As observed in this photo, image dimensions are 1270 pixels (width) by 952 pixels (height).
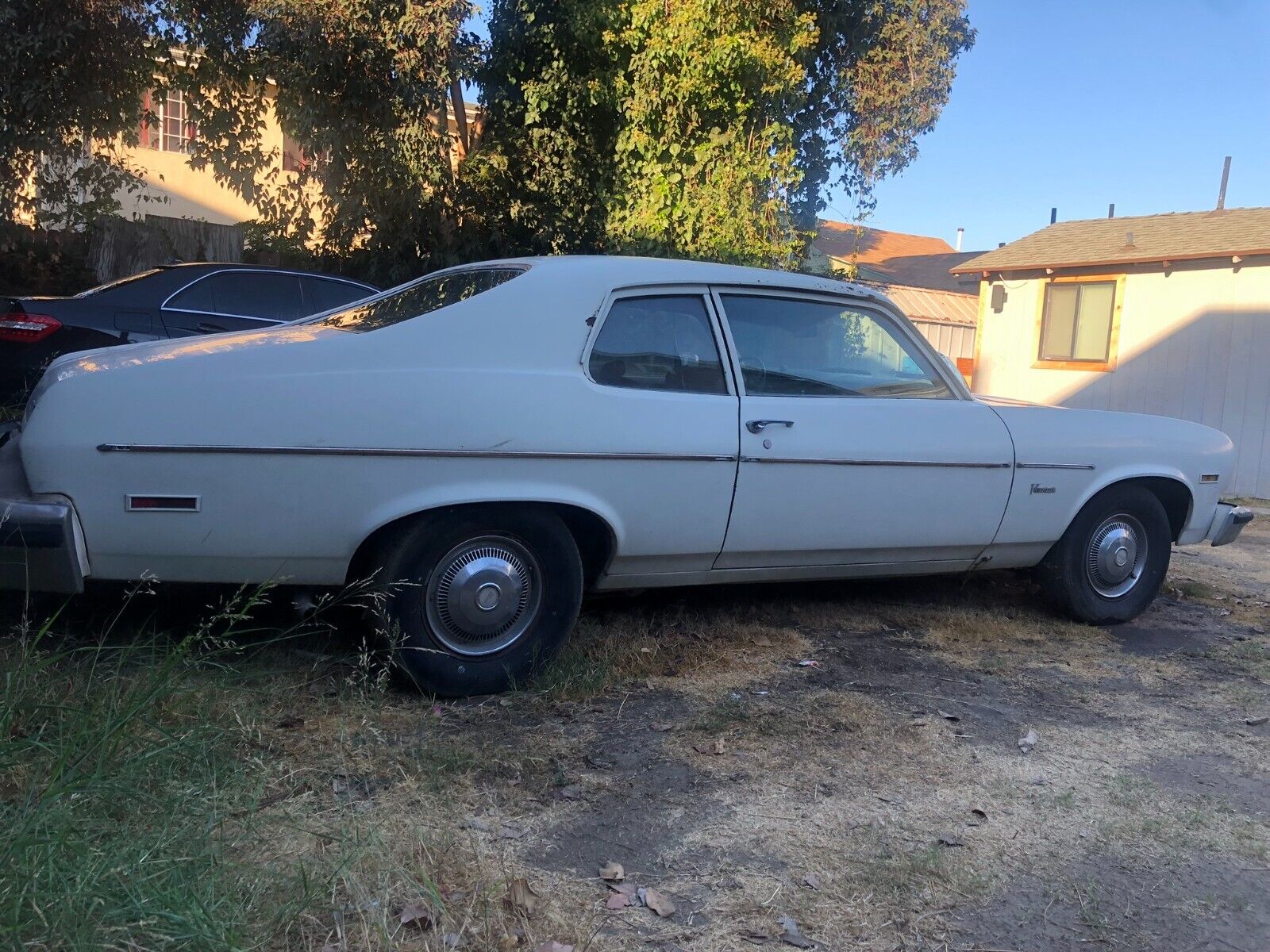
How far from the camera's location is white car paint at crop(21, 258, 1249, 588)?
3.26 meters

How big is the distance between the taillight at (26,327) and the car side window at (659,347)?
5029 millimetres

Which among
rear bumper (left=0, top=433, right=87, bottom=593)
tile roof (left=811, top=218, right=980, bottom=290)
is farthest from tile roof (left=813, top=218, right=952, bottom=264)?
rear bumper (left=0, top=433, right=87, bottom=593)

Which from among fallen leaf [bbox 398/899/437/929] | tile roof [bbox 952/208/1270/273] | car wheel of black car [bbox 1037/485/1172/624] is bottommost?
fallen leaf [bbox 398/899/437/929]

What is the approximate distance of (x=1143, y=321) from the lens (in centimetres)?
1479

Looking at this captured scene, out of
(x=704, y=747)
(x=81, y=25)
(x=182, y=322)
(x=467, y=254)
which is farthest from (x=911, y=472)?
(x=81, y=25)

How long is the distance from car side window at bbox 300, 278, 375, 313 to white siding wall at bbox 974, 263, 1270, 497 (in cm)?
927

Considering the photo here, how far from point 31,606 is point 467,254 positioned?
793 centimetres

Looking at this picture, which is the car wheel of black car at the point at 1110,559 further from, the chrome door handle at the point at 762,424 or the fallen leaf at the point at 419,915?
the fallen leaf at the point at 419,915

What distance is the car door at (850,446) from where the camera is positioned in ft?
13.7

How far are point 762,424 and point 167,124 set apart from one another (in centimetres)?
1449

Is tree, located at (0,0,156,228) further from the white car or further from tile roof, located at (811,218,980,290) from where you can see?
tile roof, located at (811,218,980,290)

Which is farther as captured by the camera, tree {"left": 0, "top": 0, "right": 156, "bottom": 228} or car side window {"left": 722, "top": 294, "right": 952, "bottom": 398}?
tree {"left": 0, "top": 0, "right": 156, "bottom": 228}

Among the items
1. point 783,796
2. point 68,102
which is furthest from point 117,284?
point 783,796

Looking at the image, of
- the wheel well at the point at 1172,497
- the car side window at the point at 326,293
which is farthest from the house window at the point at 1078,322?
the car side window at the point at 326,293
